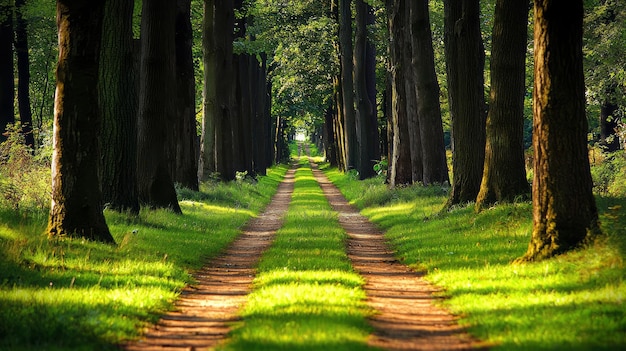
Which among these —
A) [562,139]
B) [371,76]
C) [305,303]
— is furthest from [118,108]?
[371,76]

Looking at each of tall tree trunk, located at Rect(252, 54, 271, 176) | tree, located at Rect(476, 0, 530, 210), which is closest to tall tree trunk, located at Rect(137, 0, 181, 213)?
tree, located at Rect(476, 0, 530, 210)

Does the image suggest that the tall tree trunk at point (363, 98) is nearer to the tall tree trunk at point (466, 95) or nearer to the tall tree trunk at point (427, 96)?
the tall tree trunk at point (427, 96)

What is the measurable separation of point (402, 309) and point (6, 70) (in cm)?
2659

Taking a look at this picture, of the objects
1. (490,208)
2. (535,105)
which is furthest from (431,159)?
(535,105)

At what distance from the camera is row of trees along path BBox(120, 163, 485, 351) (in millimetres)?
7719

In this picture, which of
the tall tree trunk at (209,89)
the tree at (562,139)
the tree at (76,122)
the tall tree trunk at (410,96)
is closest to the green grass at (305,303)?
the tree at (562,139)

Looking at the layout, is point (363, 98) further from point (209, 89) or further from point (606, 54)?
point (606, 54)

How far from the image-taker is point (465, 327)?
8.35 meters

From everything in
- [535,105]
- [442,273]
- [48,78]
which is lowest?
[442,273]

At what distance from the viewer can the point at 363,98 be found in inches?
1681

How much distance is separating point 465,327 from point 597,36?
29309 millimetres

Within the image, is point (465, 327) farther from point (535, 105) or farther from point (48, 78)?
point (48, 78)

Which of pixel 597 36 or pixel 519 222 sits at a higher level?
pixel 597 36

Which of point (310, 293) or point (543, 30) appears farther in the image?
point (543, 30)
